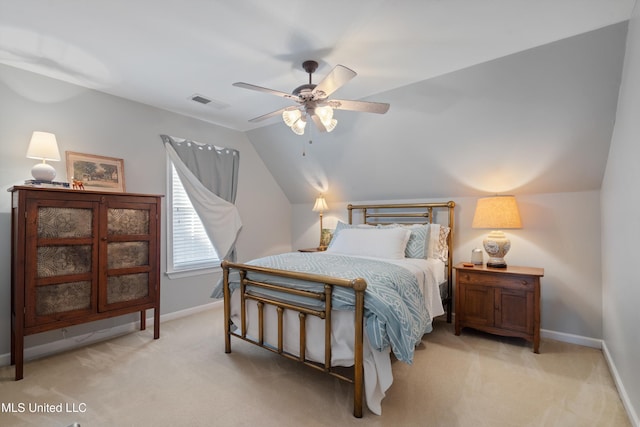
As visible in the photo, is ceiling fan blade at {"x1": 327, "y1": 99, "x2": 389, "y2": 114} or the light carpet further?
ceiling fan blade at {"x1": 327, "y1": 99, "x2": 389, "y2": 114}

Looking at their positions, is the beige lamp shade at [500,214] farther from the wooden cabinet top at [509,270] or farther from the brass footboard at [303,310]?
the brass footboard at [303,310]

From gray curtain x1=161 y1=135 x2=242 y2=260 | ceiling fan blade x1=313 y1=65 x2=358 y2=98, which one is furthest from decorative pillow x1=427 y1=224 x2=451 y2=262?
gray curtain x1=161 y1=135 x2=242 y2=260

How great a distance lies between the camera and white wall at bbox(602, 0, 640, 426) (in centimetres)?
176

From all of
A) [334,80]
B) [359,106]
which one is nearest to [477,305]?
[359,106]

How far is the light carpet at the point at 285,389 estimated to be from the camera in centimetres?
185

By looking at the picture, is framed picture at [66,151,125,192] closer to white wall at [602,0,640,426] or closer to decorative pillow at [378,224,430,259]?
decorative pillow at [378,224,430,259]

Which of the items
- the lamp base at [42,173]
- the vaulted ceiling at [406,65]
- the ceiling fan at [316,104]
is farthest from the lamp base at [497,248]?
the lamp base at [42,173]

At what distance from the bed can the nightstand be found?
321 mm

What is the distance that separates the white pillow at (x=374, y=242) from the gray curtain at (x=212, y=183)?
1.53 metres

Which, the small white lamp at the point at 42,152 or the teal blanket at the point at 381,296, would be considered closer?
the teal blanket at the point at 381,296

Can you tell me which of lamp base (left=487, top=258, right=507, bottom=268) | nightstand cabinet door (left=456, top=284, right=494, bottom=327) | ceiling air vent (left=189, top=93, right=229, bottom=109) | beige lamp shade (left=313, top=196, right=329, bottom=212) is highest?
ceiling air vent (left=189, top=93, right=229, bottom=109)

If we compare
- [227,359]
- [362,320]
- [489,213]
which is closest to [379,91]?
[489,213]

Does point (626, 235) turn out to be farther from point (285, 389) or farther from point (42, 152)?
point (42, 152)

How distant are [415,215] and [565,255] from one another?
5.17 feet
